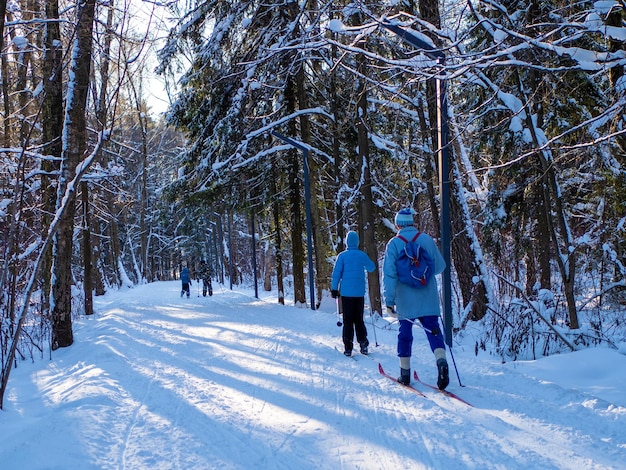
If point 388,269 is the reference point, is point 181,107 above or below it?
above

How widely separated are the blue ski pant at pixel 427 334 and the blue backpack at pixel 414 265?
42 cm

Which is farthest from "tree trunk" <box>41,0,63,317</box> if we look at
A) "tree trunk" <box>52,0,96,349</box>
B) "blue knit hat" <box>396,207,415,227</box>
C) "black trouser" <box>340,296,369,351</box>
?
"blue knit hat" <box>396,207,415,227</box>

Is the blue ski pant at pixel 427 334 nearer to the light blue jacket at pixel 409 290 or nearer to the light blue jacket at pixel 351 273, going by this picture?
the light blue jacket at pixel 409 290

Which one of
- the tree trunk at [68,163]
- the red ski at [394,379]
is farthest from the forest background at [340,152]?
the red ski at [394,379]

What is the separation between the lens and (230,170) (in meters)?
17.4

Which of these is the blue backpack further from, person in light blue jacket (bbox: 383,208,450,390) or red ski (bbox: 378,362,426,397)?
red ski (bbox: 378,362,426,397)

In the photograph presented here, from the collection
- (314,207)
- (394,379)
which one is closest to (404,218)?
(394,379)

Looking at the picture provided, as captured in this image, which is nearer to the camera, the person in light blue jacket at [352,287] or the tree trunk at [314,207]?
the person in light blue jacket at [352,287]

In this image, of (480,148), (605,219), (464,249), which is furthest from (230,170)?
(605,219)

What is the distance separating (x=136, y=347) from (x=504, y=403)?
716 cm

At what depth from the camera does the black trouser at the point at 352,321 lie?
8.42m

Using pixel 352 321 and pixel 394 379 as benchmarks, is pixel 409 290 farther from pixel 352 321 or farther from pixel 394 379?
pixel 352 321

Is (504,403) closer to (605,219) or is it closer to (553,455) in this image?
(553,455)

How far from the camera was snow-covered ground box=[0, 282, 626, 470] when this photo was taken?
4.17 metres
